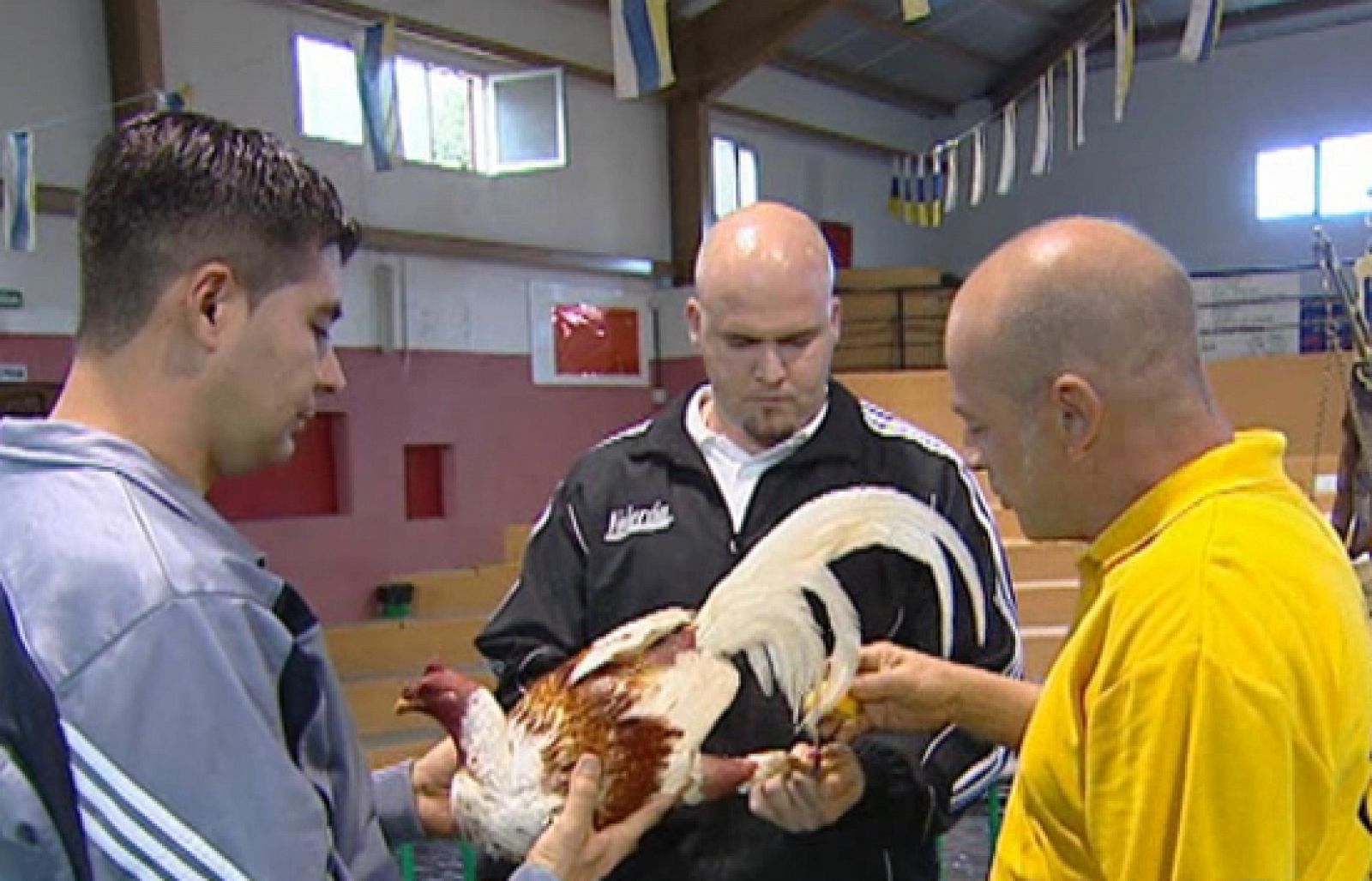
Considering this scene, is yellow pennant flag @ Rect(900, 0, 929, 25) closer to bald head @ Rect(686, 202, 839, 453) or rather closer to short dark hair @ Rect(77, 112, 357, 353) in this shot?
bald head @ Rect(686, 202, 839, 453)

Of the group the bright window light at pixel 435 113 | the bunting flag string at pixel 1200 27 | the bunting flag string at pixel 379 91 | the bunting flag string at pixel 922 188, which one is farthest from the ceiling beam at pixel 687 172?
the bunting flag string at pixel 1200 27

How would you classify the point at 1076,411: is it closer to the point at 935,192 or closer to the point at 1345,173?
the point at 935,192

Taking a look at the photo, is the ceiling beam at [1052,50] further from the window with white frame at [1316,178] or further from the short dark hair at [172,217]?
the short dark hair at [172,217]

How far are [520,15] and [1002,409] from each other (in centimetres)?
878

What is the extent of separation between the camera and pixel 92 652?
35.1 inches

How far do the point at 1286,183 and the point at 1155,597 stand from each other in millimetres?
13116

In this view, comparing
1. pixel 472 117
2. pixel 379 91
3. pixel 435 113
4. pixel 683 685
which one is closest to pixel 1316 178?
pixel 472 117

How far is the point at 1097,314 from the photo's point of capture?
1.15m

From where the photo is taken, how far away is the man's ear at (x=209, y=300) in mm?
1050

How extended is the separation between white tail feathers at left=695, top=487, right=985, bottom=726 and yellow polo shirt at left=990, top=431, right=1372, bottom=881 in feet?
1.84

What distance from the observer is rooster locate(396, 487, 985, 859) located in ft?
5.31

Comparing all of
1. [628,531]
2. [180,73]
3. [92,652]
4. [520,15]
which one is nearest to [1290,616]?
[92,652]

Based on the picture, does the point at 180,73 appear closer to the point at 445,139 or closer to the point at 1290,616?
the point at 445,139

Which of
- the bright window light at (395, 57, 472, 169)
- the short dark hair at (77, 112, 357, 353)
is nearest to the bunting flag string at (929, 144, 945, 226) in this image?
the bright window light at (395, 57, 472, 169)
